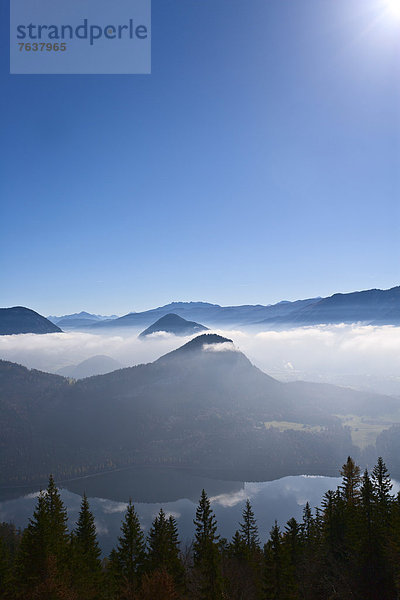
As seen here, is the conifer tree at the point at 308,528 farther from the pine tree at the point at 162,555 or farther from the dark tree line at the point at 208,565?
the pine tree at the point at 162,555

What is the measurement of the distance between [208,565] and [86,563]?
16033mm

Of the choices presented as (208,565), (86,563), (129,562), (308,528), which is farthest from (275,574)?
(308,528)

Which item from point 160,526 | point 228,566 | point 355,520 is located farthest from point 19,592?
point 355,520

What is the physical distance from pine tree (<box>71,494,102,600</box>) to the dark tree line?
0.10m

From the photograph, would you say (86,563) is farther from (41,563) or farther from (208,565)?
(208,565)

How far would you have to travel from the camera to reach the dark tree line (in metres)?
38.4

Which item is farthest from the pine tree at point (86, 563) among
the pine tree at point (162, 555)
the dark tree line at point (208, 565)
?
the pine tree at point (162, 555)

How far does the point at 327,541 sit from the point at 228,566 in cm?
1519

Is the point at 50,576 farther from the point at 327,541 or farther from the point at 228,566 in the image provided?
the point at 327,541

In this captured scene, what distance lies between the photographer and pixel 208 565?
4094cm

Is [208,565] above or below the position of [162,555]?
above

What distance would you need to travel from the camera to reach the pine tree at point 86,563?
1602 inches

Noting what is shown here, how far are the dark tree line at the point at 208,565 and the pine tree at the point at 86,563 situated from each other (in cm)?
10

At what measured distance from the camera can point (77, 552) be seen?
4519 cm
